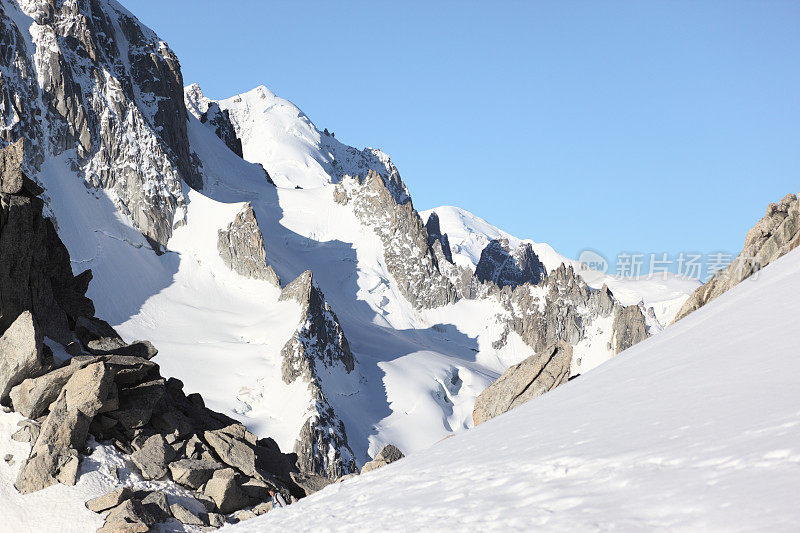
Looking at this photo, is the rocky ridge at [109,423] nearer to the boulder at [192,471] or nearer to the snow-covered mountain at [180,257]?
the boulder at [192,471]

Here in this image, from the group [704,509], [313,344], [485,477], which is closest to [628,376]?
[485,477]

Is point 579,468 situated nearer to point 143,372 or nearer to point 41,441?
point 41,441

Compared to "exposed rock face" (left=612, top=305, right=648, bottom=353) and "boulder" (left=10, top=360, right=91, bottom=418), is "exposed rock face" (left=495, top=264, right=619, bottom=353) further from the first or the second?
"boulder" (left=10, top=360, right=91, bottom=418)

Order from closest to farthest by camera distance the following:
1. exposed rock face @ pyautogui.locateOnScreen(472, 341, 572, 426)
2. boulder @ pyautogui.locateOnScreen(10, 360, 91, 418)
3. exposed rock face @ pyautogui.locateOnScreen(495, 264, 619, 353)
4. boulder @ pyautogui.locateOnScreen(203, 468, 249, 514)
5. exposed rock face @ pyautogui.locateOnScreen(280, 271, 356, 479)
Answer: boulder @ pyautogui.locateOnScreen(203, 468, 249, 514)
boulder @ pyautogui.locateOnScreen(10, 360, 91, 418)
exposed rock face @ pyautogui.locateOnScreen(472, 341, 572, 426)
exposed rock face @ pyautogui.locateOnScreen(280, 271, 356, 479)
exposed rock face @ pyautogui.locateOnScreen(495, 264, 619, 353)

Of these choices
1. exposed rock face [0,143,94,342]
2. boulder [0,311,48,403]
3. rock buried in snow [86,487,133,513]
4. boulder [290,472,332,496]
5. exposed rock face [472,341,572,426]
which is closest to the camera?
rock buried in snow [86,487,133,513]

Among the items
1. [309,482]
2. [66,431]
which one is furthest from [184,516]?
[309,482]

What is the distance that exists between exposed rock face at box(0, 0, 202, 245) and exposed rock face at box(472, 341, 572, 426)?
361ft

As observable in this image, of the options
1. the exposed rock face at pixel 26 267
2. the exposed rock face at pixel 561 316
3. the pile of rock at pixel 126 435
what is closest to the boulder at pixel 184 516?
the pile of rock at pixel 126 435

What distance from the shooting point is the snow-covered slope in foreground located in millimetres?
7082

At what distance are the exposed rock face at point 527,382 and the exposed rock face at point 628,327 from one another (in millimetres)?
164010

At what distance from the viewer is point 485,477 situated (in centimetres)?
1073

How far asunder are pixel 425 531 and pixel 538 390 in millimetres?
15804

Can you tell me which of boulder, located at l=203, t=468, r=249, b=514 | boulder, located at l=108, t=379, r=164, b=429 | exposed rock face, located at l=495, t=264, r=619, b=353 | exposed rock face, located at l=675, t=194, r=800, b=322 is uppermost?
exposed rock face, located at l=495, t=264, r=619, b=353

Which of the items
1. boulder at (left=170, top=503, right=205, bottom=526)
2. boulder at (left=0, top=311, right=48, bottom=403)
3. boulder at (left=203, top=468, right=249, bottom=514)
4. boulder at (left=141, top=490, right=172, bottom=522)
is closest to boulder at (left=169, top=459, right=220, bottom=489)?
boulder at (left=203, top=468, right=249, bottom=514)
